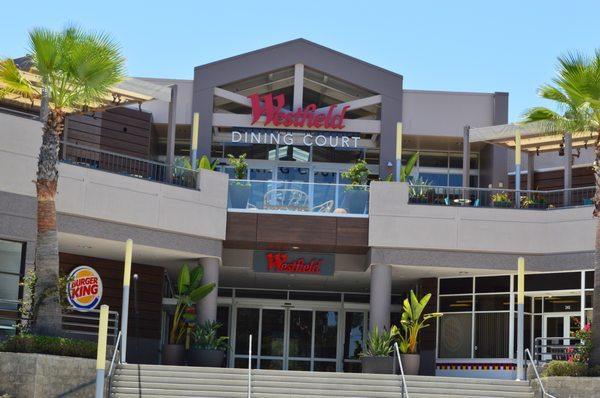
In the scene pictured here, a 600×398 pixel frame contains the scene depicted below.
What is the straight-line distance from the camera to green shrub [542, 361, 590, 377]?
24.6 metres

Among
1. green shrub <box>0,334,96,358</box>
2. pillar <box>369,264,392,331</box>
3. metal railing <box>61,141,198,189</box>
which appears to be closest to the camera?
green shrub <box>0,334,96,358</box>

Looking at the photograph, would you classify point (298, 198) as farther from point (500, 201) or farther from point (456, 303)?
point (456, 303)

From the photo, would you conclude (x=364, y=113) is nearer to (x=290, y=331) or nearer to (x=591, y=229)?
(x=290, y=331)

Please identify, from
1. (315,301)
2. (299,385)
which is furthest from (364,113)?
(299,385)

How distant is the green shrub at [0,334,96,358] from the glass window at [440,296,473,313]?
43.4 ft

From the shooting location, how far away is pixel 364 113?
3838cm

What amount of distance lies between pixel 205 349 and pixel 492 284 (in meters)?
8.80

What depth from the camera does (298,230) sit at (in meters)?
30.4

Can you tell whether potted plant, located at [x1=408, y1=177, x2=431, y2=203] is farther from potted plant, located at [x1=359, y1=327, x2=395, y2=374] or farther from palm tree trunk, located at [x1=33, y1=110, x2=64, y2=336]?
palm tree trunk, located at [x1=33, y1=110, x2=64, y2=336]

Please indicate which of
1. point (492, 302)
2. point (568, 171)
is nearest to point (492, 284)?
point (492, 302)

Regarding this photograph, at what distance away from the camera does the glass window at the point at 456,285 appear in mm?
32562

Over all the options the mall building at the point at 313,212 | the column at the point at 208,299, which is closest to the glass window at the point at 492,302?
the mall building at the point at 313,212

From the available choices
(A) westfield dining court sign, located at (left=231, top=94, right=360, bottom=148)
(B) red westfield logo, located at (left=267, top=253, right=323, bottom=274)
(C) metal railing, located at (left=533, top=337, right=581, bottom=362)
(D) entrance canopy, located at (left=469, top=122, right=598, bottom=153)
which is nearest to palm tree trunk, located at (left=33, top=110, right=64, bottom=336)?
(B) red westfield logo, located at (left=267, top=253, right=323, bottom=274)

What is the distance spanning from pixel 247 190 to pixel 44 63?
828cm
